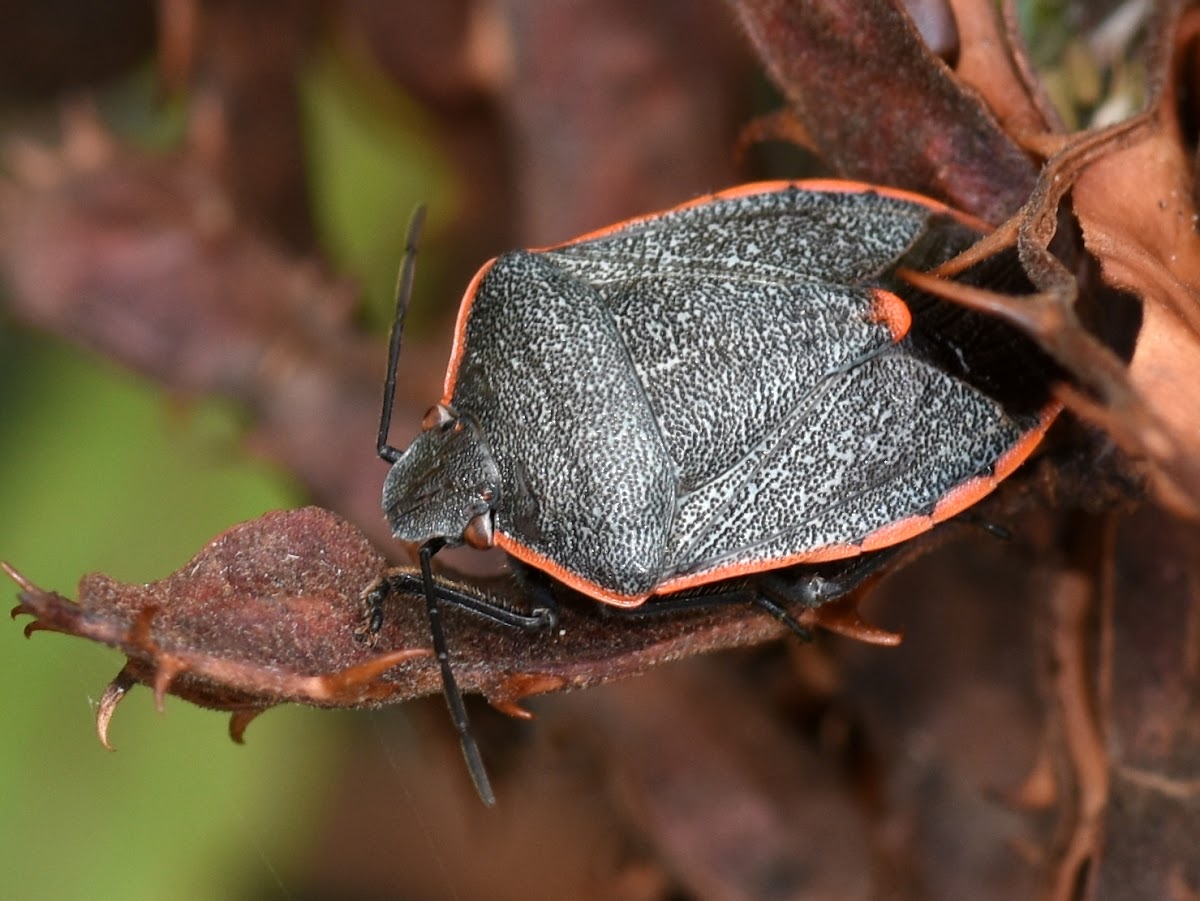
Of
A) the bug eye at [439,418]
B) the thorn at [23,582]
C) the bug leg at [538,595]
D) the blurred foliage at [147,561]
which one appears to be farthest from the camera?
the blurred foliage at [147,561]

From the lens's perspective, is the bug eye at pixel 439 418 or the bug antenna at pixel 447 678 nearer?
the bug antenna at pixel 447 678

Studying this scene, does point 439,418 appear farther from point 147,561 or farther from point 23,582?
point 147,561

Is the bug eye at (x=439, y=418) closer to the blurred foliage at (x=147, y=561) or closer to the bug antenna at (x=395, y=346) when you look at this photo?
the bug antenna at (x=395, y=346)

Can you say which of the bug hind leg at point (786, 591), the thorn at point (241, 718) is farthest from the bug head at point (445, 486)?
the thorn at point (241, 718)

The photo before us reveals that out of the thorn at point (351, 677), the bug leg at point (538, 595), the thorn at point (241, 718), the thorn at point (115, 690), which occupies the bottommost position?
the bug leg at point (538, 595)

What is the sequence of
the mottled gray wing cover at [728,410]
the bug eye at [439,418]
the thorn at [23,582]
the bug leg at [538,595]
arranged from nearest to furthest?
the thorn at [23,582] < the bug leg at [538,595] < the mottled gray wing cover at [728,410] < the bug eye at [439,418]

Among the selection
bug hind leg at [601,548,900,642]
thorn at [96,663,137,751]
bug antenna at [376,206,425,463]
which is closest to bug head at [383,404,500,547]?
bug antenna at [376,206,425,463]

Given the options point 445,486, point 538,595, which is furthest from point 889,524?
point 445,486

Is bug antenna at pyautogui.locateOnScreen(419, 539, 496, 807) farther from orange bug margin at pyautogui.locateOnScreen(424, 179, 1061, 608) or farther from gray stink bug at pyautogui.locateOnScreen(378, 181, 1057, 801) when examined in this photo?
orange bug margin at pyautogui.locateOnScreen(424, 179, 1061, 608)
